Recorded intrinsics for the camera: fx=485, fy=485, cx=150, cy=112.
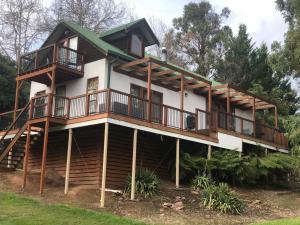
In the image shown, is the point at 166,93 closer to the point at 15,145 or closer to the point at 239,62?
the point at 15,145

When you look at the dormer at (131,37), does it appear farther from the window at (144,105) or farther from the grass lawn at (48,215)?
the grass lawn at (48,215)

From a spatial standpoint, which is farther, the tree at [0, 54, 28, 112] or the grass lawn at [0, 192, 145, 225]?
the tree at [0, 54, 28, 112]

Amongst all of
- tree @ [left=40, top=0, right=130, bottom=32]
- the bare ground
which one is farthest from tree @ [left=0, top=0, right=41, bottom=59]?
the bare ground

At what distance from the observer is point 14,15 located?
1810 inches

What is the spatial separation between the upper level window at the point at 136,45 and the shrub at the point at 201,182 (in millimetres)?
7569

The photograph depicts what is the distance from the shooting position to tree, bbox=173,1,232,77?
51.8 m

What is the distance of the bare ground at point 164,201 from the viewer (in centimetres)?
1722

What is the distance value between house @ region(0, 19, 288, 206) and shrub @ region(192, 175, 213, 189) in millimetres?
1054

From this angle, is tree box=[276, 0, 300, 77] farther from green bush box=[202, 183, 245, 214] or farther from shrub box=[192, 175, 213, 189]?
green bush box=[202, 183, 245, 214]

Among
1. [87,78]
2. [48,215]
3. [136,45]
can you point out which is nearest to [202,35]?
[136,45]

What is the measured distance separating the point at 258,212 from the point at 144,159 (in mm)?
6321

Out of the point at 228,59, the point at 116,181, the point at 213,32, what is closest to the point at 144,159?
the point at 116,181

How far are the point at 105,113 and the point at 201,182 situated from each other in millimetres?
6269

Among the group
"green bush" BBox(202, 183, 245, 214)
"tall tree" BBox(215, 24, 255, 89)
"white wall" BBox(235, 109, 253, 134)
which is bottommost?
"green bush" BBox(202, 183, 245, 214)
